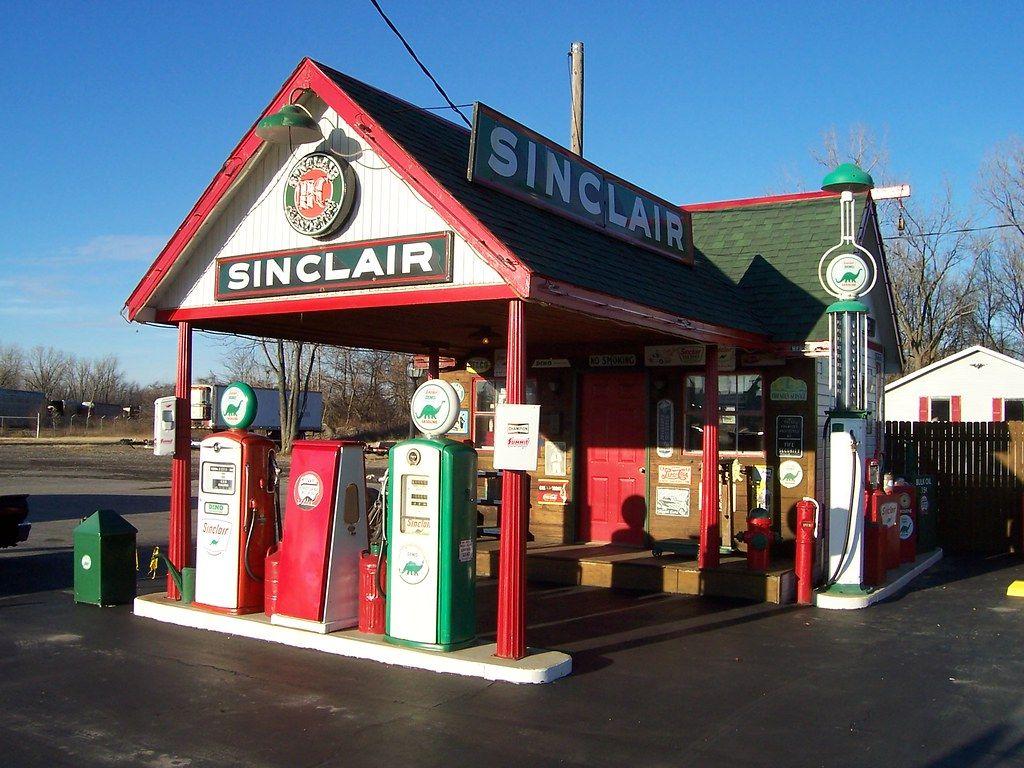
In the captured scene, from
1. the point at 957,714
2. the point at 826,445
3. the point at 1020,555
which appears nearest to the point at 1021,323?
the point at 1020,555

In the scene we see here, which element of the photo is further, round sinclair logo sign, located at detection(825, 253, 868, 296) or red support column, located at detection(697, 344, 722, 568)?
round sinclair logo sign, located at detection(825, 253, 868, 296)

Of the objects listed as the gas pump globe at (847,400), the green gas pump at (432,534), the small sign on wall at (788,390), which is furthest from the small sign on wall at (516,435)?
the small sign on wall at (788,390)

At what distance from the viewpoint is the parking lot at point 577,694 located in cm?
579

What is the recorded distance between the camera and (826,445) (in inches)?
487

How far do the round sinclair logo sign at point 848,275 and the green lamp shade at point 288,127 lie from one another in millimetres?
6258

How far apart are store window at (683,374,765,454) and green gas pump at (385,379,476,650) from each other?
16.8ft

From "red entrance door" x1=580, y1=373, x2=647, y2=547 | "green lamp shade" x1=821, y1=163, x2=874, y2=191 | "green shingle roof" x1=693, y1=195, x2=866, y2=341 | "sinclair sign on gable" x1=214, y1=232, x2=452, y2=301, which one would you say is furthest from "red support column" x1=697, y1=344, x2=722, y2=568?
"sinclair sign on gable" x1=214, y1=232, x2=452, y2=301

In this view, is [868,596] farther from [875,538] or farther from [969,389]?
[969,389]

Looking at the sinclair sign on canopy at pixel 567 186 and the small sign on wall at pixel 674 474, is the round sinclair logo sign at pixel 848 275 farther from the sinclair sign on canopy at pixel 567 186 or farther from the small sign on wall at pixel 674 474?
the small sign on wall at pixel 674 474

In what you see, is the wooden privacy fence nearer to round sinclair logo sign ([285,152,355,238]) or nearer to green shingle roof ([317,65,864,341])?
green shingle roof ([317,65,864,341])

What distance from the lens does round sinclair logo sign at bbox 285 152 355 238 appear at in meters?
8.78

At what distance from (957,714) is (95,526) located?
26.9 ft

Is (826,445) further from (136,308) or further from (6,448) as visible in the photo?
(6,448)

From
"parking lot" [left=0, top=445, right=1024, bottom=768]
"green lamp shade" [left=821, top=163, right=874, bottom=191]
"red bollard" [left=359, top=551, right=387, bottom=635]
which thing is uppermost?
"green lamp shade" [left=821, top=163, right=874, bottom=191]
